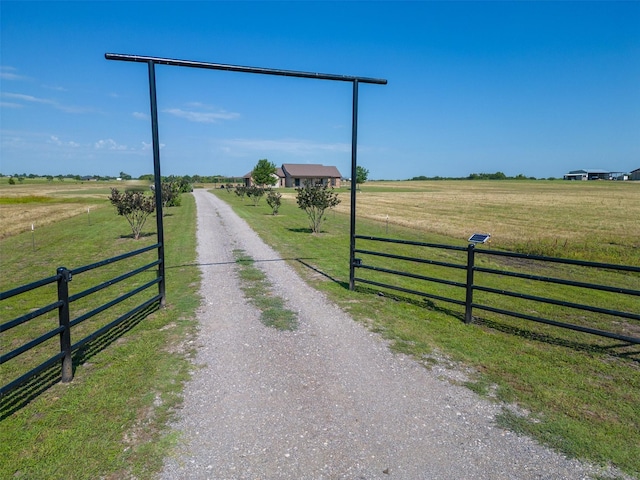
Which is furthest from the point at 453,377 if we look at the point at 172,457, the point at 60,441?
the point at 60,441

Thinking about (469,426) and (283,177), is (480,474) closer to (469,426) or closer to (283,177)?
(469,426)

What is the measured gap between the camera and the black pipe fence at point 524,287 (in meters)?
5.70

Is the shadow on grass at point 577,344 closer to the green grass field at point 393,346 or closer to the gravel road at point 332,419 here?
the green grass field at point 393,346

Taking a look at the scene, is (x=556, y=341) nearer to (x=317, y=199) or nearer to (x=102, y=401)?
(x=102, y=401)

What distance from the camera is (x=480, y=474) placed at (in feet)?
10.2

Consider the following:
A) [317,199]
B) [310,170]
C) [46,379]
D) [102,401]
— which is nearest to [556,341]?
[102,401]

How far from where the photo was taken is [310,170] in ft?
327

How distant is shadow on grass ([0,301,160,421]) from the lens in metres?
4.05

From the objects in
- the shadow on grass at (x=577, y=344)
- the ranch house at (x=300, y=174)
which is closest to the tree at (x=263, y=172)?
the ranch house at (x=300, y=174)

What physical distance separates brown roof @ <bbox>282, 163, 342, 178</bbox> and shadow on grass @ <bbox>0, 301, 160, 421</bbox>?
91087 mm

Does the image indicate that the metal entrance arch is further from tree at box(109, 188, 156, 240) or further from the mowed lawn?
tree at box(109, 188, 156, 240)

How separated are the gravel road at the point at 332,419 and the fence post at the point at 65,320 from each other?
1.42 m

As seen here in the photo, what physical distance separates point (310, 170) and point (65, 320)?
3820 inches

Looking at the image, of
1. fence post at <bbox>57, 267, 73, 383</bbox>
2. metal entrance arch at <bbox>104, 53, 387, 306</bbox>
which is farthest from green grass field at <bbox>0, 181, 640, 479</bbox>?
metal entrance arch at <bbox>104, 53, 387, 306</bbox>
